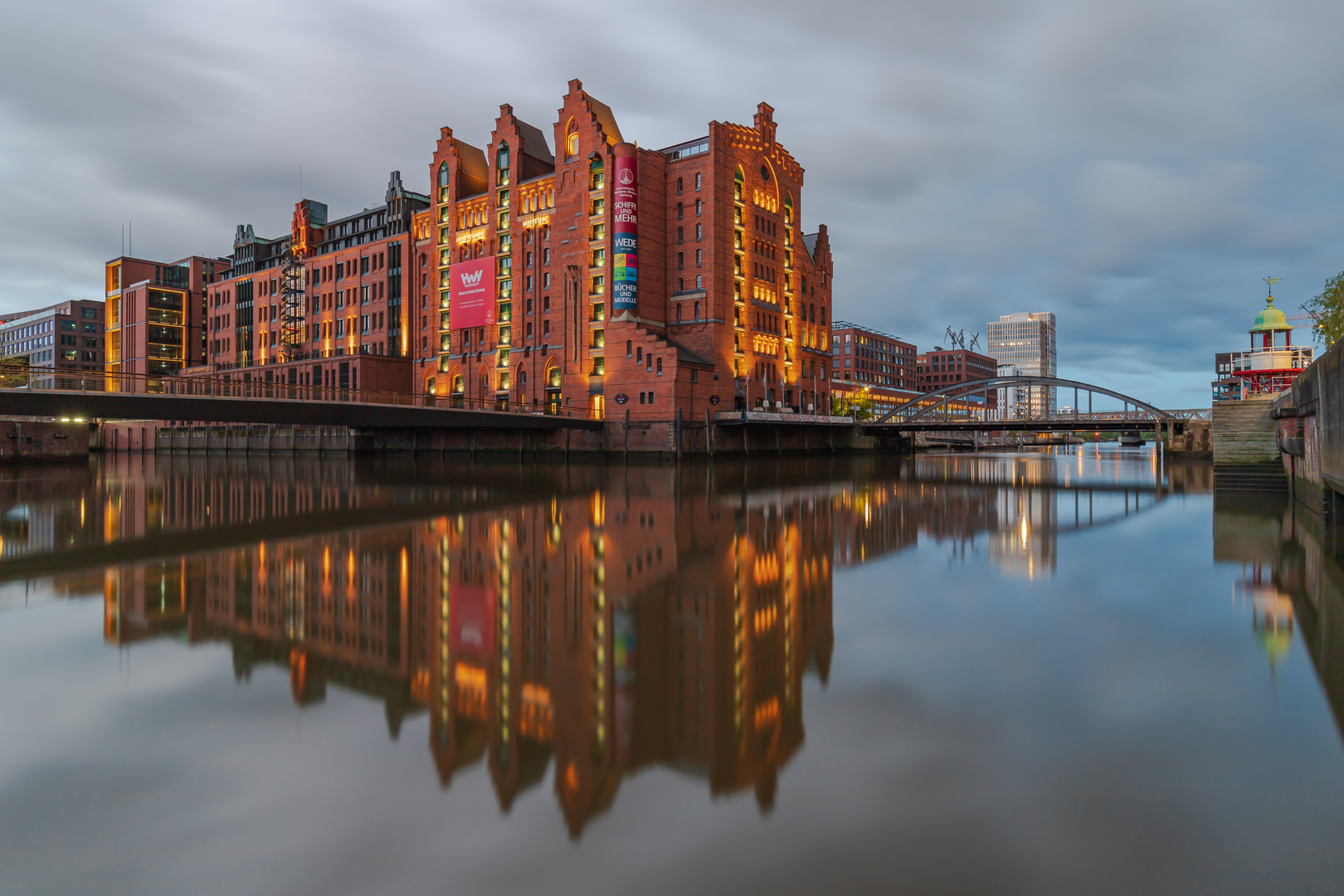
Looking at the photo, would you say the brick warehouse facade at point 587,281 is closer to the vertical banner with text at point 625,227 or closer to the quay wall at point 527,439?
the vertical banner with text at point 625,227

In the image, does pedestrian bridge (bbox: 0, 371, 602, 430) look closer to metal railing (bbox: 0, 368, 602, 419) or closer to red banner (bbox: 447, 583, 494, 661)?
metal railing (bbox: 0, 368, 602, 419)

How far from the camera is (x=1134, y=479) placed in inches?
1980

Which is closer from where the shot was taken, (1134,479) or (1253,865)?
(1253,865)

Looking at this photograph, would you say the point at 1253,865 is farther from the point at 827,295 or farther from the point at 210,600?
the point at 827,295

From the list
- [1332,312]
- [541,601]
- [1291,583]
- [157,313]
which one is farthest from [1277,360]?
[157,313]

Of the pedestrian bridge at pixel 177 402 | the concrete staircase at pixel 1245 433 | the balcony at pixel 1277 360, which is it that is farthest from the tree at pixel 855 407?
the pedestrian bridge at pixel 177 402

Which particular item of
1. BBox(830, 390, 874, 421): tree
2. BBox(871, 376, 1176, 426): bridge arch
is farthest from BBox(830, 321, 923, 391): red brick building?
BBox(871, 376, 1176, 426): bridge arch

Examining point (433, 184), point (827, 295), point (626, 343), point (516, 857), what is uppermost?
point (433, 184)

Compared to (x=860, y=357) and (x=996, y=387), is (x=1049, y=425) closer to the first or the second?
(x=996, y=387)

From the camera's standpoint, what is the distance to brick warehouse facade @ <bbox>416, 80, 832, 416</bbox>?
7238 cm

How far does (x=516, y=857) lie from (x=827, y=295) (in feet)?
314

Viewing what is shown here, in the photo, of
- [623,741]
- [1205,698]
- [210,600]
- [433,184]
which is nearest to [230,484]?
[210,600]

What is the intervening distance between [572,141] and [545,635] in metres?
74.4

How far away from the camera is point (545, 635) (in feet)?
34.3
